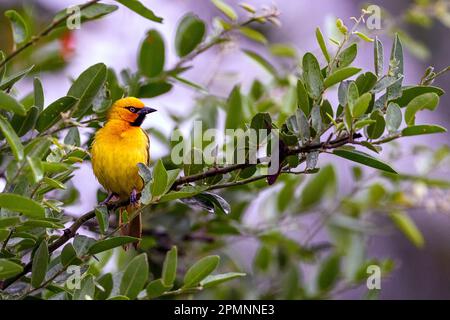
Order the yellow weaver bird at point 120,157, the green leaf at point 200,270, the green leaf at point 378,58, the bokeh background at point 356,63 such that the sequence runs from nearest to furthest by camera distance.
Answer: the green leaf at point 378,58
the green leaf at point 200,270
the yellow weaver bird at point 120,157
the bokeh background at point 356,63

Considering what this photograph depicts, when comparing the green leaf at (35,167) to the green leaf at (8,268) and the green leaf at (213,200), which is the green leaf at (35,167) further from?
the green leaf at (213,200)

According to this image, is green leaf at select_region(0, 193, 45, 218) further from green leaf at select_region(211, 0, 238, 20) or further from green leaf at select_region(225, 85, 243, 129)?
green leaf at select_region(225, 85, 243, 129)

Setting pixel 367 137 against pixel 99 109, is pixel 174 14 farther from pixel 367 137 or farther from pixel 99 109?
pixel 367 137

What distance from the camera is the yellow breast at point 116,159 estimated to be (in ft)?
9.84

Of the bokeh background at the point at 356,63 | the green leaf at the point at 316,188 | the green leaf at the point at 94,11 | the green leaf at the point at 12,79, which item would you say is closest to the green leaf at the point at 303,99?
the green leaf at the point at 94,11

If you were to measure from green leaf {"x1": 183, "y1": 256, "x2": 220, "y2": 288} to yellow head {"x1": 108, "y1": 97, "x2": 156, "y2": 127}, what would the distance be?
1047 millimetres

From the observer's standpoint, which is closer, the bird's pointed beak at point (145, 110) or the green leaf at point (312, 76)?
the green leaf at point (312, 76)

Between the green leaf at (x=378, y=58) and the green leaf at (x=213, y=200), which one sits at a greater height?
the green leaf at (x=378, y=58)

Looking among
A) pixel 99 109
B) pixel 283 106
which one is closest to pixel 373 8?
pixel 99 109

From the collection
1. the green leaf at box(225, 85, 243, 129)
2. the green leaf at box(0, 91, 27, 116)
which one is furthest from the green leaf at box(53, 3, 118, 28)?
the green leaf at box(225, 85, 243, 129)

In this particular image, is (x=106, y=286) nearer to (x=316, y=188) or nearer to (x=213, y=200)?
(x=213, y=200)

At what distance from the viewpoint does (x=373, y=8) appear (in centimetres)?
234

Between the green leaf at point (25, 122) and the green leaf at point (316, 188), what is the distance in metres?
2.01

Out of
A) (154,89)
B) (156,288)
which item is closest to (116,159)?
(154,89)
